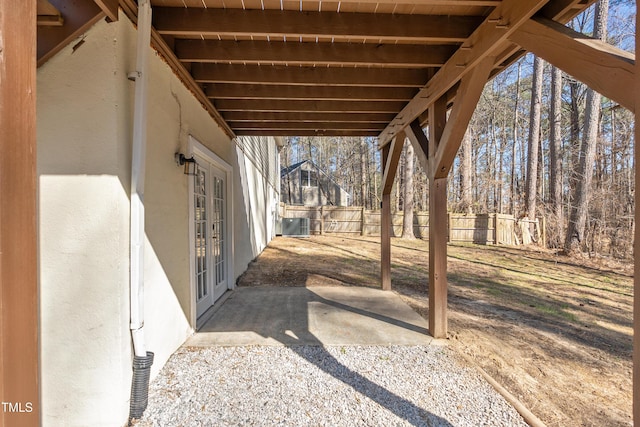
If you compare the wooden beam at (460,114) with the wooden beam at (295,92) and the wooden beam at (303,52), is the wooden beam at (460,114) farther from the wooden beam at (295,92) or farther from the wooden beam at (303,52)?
the wooden beam at (295,92)

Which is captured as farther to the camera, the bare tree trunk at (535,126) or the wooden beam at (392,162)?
the bare tree trunk at (535,126)

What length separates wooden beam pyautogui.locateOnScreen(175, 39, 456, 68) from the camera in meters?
2.93

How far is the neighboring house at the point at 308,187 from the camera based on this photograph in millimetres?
24172

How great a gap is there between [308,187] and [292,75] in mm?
21226

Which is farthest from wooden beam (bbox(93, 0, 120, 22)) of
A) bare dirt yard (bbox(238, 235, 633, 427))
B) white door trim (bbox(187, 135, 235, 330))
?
bare dirt yard (bbox(238, 235, 633, 427))

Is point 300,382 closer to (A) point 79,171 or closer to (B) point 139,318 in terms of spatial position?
(B) point 139,318

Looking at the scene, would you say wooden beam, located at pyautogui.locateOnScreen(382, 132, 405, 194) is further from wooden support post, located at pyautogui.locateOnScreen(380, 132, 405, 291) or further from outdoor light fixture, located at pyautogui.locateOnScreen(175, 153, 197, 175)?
outdoor light fixture, located at pyautogui.locateOnScreen(175, 153, 197, 175)

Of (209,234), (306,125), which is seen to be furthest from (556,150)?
(209,234)

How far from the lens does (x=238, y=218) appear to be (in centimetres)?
623

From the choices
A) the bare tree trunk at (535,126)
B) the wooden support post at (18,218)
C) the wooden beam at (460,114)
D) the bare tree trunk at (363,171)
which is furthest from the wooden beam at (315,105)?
the bare tree trunk at (363,171)

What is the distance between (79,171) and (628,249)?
13.1m

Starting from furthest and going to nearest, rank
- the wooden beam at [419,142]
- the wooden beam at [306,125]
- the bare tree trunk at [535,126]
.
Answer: the bare tree trunk at [535,126]
the wooden beam at [306,125]
the wooden beam at [419,142]

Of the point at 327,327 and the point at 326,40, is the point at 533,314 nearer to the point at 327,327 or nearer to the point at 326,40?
the point at 327,327

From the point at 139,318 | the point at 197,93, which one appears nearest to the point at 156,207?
the point at 139,318
